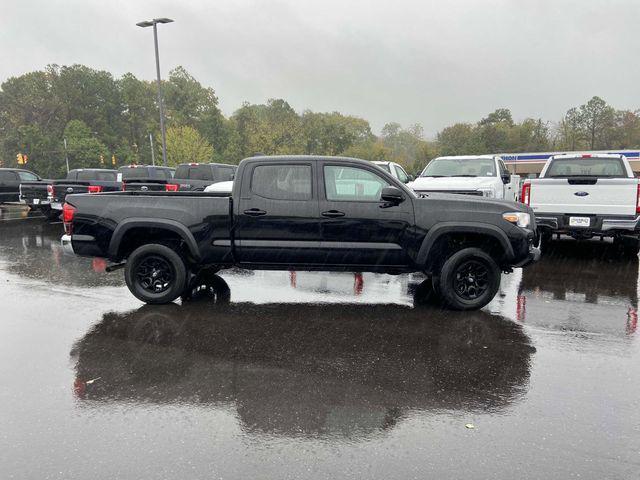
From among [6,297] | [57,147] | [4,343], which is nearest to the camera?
[4,343]

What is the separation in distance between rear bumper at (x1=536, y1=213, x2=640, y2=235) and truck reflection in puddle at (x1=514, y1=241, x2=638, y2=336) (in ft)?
2.19

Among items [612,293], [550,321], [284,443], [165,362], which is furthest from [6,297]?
[612,293]

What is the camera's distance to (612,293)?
7219mm

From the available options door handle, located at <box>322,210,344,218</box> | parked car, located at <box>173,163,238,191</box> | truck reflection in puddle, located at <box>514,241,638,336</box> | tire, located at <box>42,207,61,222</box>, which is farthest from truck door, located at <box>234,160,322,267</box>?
tire, located at <box>42,207,61,222</box>

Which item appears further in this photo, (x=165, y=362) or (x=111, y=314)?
(x=111, y=314)

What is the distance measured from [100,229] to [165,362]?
2.53 metres

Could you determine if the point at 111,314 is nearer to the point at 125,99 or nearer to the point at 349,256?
the point at 349,256

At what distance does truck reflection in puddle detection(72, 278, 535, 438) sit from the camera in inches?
150

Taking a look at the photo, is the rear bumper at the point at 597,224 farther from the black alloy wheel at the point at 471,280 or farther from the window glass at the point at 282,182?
the window glass at the point at 282,182

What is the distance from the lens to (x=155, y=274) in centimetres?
654

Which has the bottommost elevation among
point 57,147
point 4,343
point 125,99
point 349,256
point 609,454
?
point 609,454

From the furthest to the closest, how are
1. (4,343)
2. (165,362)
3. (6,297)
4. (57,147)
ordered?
(57,147)
(6,297)
(4,343)
(165,362)

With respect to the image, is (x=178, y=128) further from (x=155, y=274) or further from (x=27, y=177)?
(x=155, y=274)

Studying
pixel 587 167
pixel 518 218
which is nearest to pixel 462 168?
pixel 587 167
